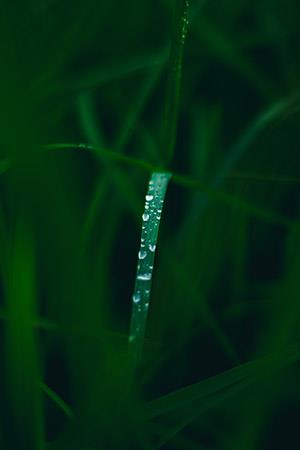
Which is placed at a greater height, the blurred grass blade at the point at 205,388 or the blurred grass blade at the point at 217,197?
the blurred grass blade at the point at 217,197

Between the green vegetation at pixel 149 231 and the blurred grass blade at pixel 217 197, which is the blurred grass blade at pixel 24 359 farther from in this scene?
the blurred grass blade at pixel 217 197

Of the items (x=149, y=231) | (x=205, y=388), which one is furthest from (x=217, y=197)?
(x=205, y=388)

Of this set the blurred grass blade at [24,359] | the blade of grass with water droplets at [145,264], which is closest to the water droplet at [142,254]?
the blade of grass with water droplets at [145,264]

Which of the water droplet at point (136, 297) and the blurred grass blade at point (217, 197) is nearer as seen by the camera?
the water droplet at point (136, 297)

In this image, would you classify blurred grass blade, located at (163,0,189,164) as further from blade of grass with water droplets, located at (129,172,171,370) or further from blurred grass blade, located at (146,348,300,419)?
blurred grass blade, located at (146,348,300,419)

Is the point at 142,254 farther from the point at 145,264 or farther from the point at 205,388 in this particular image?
the point at 205,388

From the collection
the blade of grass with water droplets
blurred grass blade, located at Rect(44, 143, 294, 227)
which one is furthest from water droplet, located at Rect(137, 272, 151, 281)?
blurred grass blade, located at Rect(44, 143, 294, 227)

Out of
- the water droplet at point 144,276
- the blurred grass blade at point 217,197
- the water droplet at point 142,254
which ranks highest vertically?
the blurred grass blade at point 217,197

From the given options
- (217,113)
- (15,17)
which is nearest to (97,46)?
(15,17)
